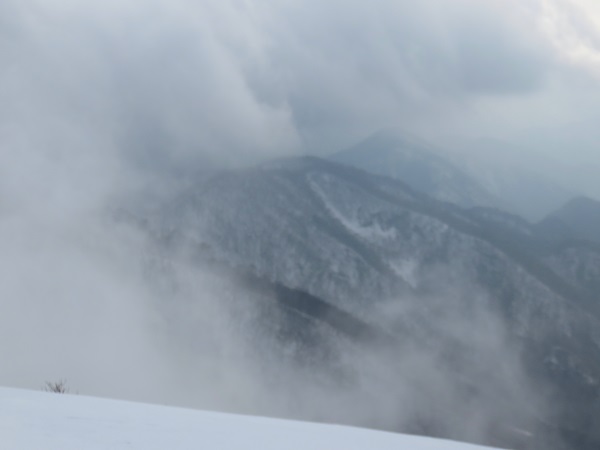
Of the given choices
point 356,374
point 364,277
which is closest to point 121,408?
point 356,374

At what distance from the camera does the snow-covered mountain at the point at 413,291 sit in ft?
321

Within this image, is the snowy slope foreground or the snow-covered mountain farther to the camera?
the snow-covered mountain

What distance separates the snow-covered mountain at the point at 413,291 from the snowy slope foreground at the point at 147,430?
72.4 m

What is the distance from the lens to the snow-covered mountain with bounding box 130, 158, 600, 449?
3848 inches

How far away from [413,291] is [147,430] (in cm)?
13223

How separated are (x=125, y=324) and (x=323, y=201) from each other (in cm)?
8285

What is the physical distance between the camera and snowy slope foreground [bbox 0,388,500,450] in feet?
29.9

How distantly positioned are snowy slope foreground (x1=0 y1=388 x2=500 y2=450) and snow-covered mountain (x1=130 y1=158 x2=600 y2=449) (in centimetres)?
7240

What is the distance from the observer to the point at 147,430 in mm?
10109

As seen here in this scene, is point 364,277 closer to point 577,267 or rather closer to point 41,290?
point 577,267

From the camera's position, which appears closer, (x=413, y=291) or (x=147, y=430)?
(x=147, y=430)

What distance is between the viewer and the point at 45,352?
93188 mm

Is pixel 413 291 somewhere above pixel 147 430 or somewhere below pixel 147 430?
above

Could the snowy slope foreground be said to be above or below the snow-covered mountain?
below
